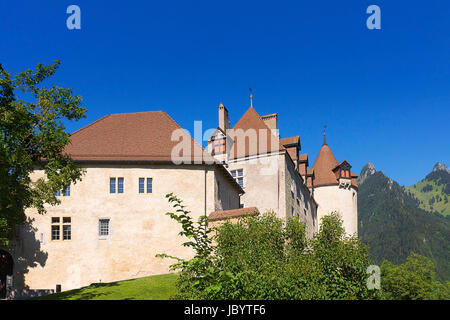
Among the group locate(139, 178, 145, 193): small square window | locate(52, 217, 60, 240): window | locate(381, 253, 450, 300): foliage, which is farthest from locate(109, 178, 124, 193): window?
locate(381, 253, 450, 300): foliage

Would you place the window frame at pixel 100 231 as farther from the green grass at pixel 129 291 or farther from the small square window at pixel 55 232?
the green grass at pixel 129 291

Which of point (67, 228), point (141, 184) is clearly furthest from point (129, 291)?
point (141, 184)

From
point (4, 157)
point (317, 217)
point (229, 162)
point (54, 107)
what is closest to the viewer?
point (4, 157)

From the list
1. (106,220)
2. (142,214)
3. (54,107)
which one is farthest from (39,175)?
(54,107)

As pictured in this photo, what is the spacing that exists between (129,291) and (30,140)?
31.2ft

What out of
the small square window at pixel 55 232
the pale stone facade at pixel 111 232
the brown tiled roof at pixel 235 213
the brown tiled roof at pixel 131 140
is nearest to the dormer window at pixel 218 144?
the brown tiled roof at pixel 131 140

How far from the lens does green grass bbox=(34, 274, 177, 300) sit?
2269 cm

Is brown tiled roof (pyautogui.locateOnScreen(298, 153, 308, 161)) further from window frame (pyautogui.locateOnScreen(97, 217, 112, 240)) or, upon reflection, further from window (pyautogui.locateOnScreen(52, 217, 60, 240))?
window (pyautogui.locateOnScreen(52, 217, 60, 240))

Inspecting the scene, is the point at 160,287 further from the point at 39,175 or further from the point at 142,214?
the point at 39,175

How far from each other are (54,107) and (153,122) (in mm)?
13737

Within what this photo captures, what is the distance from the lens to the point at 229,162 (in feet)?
146

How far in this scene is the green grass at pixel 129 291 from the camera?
2269 cm

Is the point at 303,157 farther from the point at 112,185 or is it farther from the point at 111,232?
the point at 111,232

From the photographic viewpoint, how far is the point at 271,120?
48781mm
